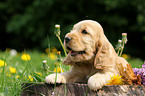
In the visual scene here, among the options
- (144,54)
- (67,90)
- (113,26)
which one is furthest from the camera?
(144,54)

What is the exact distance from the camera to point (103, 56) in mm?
1999

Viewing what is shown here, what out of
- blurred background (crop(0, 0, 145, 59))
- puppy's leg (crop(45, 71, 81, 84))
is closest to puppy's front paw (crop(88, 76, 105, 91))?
puppy's leg (crop(45, 71, 81, 84))

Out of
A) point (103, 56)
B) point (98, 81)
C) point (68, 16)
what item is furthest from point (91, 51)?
point (68, 16)

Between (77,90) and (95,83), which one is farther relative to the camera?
(77,90)

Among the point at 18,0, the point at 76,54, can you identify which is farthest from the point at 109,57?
the point at 18,0

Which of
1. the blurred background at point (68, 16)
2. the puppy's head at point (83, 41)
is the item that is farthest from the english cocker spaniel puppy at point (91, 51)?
the blurred background at point (68, 16)

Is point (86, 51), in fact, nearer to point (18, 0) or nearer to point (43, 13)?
point (43, 13)

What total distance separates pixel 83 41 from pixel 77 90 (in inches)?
18.1

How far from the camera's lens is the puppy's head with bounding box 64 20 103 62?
1914 millimetres

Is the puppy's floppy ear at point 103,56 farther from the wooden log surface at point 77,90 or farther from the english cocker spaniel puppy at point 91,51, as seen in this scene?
the wooden log surface at point 77,90

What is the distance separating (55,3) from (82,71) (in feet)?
26.8

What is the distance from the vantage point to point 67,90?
1.96m

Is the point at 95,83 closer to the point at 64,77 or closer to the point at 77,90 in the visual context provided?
the point at 77,90

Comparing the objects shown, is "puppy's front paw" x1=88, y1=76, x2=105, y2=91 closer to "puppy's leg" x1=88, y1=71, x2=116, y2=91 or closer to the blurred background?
"puppy's leg" x1=88, y1=71, x2=116, y2=91
